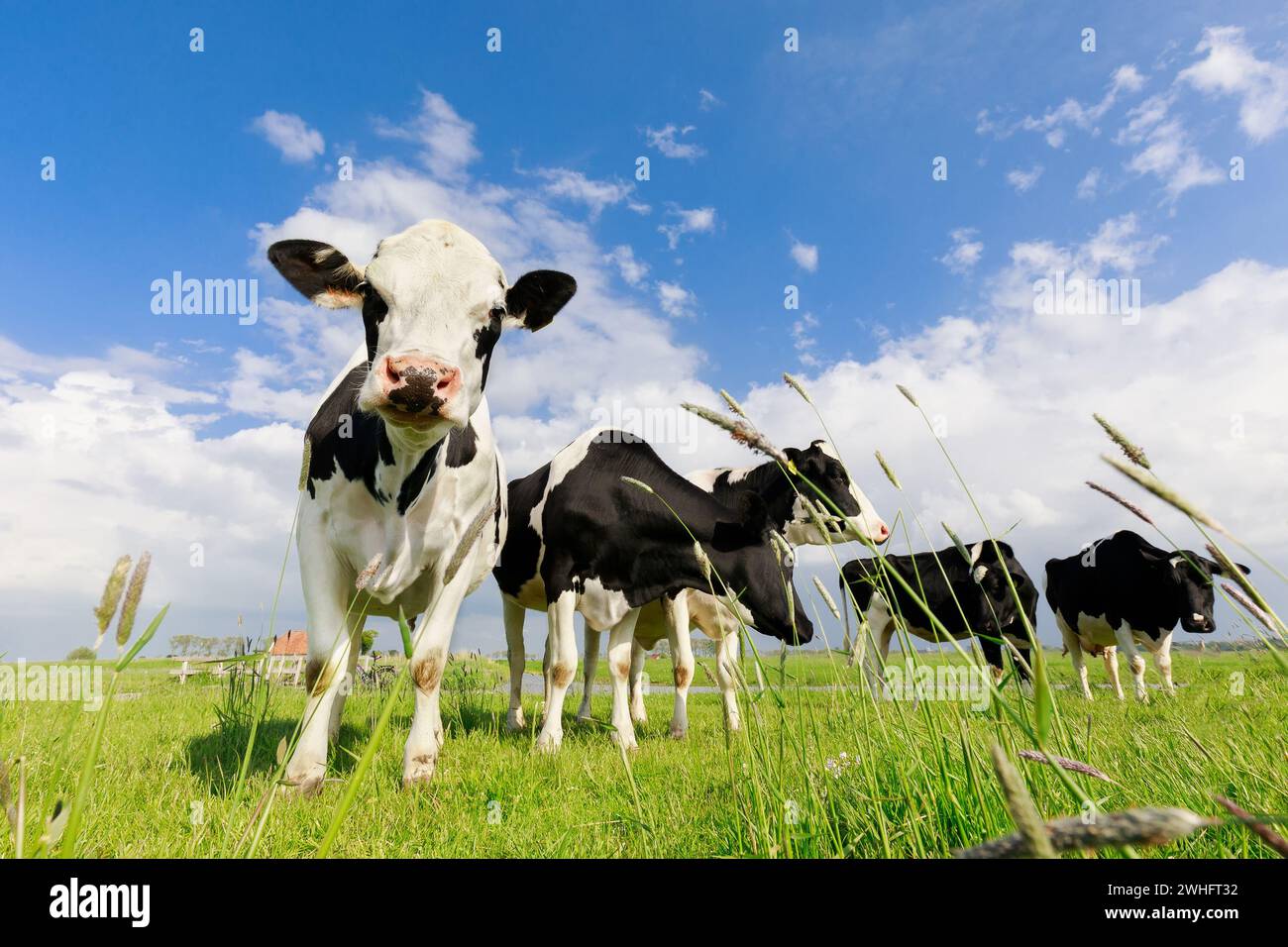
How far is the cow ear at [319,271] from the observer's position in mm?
4375

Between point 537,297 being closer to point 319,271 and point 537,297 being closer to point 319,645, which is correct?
point 319,271

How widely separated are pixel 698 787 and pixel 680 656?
3.87 m

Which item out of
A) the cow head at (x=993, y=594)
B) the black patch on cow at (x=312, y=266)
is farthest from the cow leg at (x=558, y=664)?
the cow head at (x=993, y=594)

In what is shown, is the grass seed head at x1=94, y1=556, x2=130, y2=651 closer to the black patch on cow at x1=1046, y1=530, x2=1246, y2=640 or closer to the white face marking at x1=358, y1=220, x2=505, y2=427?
the white face marking at x1=358, y1=220, x2=505, y2=427

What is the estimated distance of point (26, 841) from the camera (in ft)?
6.24

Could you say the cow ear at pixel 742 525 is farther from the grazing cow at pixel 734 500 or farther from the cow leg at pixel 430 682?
the cow leg at pixel 430 682

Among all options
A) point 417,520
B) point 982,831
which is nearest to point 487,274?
point 417,520

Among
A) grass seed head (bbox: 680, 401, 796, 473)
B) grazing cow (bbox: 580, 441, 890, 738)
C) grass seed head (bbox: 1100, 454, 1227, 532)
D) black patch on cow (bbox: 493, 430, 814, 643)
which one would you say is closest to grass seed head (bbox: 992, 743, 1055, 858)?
grass seed head (bbox: 1100, 454, 1227, 532)

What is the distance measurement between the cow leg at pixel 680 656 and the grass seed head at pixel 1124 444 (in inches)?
248

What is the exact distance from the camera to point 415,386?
11.3ft

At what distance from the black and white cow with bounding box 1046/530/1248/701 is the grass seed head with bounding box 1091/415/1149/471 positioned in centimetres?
1105
